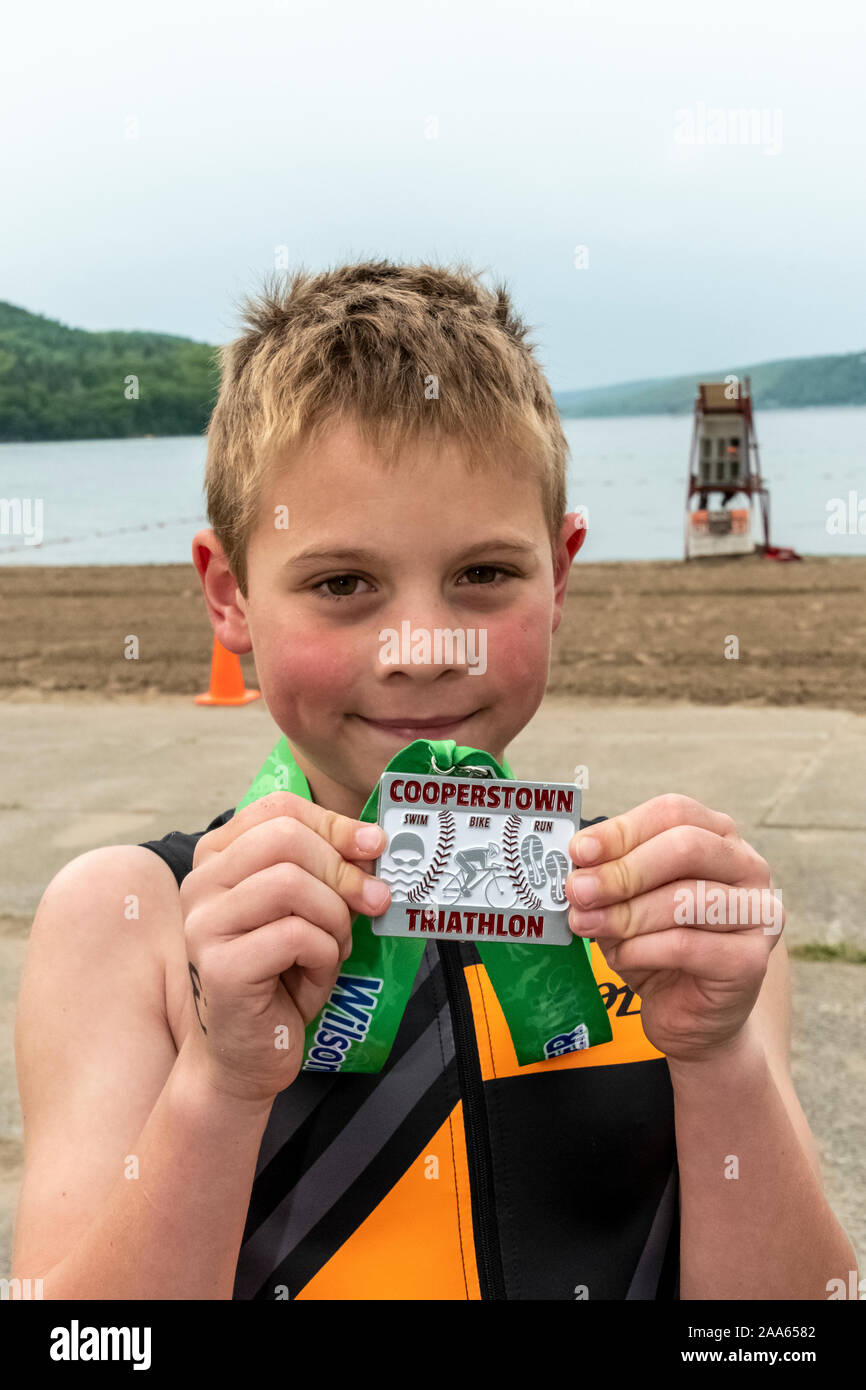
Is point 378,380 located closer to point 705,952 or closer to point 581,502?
point 705,952

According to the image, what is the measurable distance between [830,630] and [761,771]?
4.69m

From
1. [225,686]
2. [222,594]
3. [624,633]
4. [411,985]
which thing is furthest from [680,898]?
[624,633]

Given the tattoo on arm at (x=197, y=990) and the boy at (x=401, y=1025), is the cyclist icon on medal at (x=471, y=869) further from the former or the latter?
the tattoo on arm at (x=197, y=990)

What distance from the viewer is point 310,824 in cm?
140

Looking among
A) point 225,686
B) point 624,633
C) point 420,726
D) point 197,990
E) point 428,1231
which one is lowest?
point 428,1231

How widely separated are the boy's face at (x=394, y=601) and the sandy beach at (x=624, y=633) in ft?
22.6

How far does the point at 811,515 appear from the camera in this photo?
24828mm

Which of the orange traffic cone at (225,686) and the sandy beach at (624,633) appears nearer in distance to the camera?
the orange traffic cone at (225,686)

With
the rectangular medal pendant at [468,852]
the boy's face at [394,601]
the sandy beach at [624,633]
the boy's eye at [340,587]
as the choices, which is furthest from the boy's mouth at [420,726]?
the sandy beach at [624,633]

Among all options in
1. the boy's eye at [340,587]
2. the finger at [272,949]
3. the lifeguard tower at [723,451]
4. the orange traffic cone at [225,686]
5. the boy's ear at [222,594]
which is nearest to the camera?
the finger at [272,949]

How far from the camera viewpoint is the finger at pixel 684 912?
4.56ft

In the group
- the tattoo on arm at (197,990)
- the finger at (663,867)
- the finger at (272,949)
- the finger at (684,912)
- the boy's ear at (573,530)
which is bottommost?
the tattoo on arm at (197,990)

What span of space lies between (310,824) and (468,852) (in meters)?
0.18

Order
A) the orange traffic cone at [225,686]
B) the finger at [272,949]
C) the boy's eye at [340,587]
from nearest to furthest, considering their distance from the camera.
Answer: the finger at [272,949]
the boy's eye at [340,587]
the orange traffic cone at [225,686]
